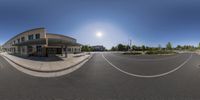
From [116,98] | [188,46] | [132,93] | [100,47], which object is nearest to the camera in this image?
[116,98]

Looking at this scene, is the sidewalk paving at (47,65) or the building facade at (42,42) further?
the building facade at (42,42)

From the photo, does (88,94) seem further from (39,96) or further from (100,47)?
(100,47)

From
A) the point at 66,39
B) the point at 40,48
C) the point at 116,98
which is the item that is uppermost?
the point at 66,39

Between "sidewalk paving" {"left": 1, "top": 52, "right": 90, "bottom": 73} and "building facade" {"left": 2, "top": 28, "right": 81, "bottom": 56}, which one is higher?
"building facade" {"left": 2, "top": 28, "right": 81, "bottom": 56}

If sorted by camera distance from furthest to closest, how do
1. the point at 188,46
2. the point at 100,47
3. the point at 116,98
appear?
the point at 188,46 < the point at 100,47 < the point at 116,98

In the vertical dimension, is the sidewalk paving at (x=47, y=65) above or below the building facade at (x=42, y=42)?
below

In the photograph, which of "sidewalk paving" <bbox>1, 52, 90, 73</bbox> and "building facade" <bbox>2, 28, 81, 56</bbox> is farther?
"building facade" <bbox>2, 28, 81, 56</bbox>

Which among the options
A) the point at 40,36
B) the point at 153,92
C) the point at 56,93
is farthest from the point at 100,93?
the point at 40,36

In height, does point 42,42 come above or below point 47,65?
above

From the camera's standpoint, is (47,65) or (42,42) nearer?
(47,65)

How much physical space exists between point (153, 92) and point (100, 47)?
11101cm

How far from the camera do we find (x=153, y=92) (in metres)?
4.50

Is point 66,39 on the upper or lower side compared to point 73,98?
upper

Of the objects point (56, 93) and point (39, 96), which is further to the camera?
point (56, 93)
